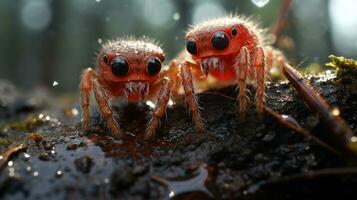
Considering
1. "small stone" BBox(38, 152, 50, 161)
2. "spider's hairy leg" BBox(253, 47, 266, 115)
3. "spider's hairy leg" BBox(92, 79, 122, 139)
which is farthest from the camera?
"spider's hairy leg" BBox(92, 79, 122, 139)

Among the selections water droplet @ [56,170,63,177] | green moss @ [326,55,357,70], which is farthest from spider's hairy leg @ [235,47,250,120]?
water droplet @ [56,170,63,177]

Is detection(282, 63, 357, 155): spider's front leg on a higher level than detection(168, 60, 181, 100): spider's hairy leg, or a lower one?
lower

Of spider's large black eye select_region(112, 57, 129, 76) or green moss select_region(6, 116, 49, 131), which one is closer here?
spider's large black eye select_region(112, 57, 129, 76)

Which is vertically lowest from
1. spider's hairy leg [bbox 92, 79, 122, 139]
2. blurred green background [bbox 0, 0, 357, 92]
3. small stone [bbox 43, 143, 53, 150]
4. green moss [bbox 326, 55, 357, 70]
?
small stone [bbox 43, 143, 53, 150]

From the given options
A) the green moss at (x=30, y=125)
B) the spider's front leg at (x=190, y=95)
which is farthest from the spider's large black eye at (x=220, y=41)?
the green moss at (x=30, y=125)

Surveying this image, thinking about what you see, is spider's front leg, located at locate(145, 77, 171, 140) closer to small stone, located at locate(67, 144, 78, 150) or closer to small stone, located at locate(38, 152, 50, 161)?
small stone, located at locate(67, 144, 78, 150)

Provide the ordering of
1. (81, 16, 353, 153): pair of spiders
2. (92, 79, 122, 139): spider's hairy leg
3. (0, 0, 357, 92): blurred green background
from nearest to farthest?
(92, 79, 122, 139): spider's hairy leg → (81, 16, 353, 153): pair of spiders → (0, 0, 357, 92): blurred green background

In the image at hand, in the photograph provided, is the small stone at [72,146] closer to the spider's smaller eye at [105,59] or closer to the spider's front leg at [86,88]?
the spider's front leg at [86,88]
